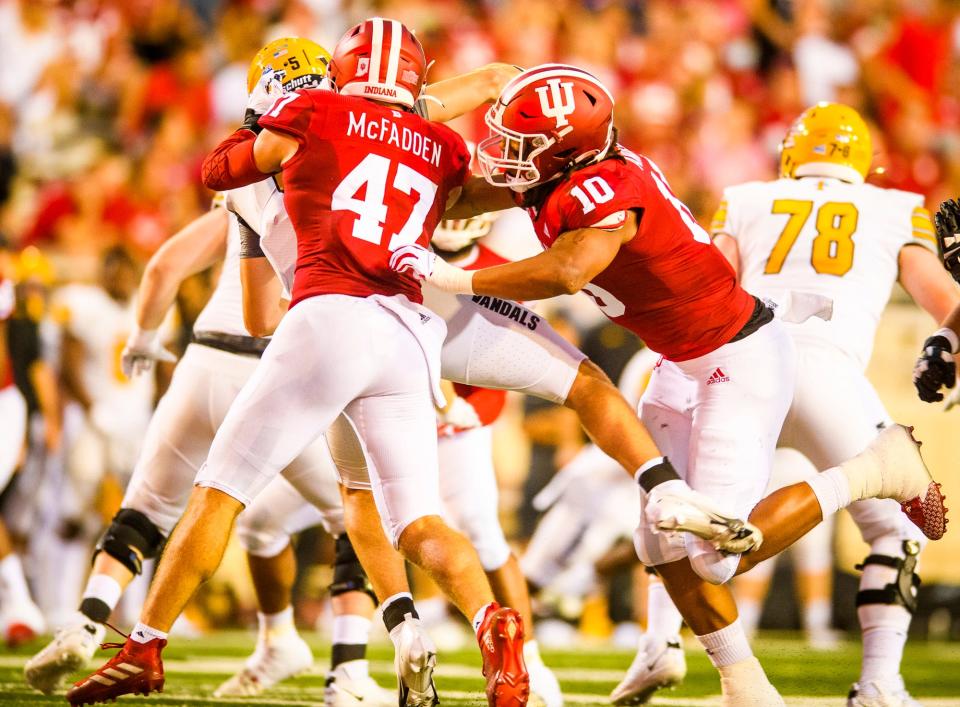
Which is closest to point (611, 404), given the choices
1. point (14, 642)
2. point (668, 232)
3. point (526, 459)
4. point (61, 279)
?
point (668, 232)

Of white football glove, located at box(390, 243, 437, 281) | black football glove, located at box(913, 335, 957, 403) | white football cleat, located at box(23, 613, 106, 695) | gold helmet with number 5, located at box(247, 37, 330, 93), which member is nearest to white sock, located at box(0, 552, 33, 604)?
white football cleat, located at box(23, 613, 106, 695)

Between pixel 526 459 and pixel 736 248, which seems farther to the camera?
pixel 526 459

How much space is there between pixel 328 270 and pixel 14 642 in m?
3.31

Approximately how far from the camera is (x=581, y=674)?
6039mm

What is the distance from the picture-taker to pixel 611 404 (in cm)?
420

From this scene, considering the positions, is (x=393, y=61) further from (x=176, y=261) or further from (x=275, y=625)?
(x=275, y=625)

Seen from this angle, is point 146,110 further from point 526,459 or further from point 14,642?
point 14,642

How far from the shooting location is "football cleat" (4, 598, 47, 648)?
627cm

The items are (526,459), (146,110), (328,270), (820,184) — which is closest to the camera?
(328,270)

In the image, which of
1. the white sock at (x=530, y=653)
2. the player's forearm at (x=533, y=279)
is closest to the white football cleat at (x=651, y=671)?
the white sock at (x=530, y=653)

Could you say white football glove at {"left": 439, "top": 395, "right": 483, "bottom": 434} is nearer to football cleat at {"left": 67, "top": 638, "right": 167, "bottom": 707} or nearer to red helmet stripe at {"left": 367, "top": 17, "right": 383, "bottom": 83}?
red helmet stripe at {"left": 367, "top": 17, "right": 383, "bottom": 83}

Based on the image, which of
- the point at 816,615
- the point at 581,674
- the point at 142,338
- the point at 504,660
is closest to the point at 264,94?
the point at 142,338

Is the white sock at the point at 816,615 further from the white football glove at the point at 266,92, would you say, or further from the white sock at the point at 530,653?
the white football glove at the point at 266,92

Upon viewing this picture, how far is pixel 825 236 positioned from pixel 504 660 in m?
2.09
